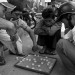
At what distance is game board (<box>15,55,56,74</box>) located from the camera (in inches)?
67.5

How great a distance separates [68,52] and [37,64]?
0.54 metres

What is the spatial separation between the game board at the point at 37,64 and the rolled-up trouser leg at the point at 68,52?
239 millimetres

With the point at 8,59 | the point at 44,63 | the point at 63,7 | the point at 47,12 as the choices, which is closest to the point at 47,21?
the point at 47,12

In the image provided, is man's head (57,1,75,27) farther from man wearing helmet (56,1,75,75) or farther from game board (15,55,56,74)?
game board (15,55,56,74)

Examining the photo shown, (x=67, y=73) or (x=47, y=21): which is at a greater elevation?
(x=47, y=21)

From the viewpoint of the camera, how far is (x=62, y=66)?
1864 mm

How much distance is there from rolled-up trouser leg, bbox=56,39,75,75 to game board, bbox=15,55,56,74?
239mm

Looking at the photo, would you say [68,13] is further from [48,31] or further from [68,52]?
[48,31]

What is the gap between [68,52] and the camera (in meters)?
1.54

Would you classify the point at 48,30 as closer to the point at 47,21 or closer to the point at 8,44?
the point at 47,21

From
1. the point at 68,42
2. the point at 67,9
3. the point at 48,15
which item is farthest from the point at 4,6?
the point at 68,42

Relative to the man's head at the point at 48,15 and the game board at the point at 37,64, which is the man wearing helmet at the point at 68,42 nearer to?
the game board at the point at 37,64

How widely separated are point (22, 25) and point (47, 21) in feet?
1.60

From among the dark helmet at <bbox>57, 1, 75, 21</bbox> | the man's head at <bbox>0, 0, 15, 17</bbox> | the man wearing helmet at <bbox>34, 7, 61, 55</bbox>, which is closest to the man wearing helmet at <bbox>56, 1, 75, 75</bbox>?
the dark helmet at <bbox>57, 1, 75, 21</bbox>
